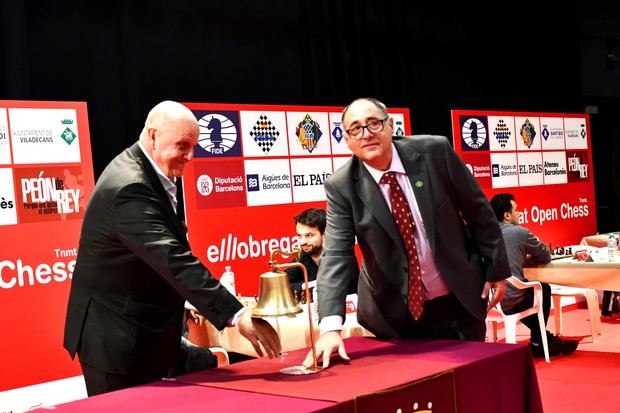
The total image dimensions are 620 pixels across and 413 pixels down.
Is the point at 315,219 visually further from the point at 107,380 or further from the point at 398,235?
the point at 107,380

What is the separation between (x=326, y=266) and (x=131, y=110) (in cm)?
370

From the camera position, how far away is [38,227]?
15.8ft

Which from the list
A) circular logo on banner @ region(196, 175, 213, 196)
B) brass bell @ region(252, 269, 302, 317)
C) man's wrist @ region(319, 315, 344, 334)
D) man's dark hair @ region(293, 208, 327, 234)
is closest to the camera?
brass bell @ region(252, 269, 302, 317)

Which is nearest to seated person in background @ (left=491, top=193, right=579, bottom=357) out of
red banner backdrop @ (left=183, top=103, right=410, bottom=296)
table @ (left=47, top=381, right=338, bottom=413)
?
red banner backdrop @ (left=183, top=103, right=410, bottom=296)

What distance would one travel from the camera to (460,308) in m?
2.66

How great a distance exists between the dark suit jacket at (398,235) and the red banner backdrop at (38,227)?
9.05ft

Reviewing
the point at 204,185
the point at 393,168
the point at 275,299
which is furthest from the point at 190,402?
the point at 204,185

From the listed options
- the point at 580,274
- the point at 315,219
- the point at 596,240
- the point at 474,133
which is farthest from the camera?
the point at 596,240

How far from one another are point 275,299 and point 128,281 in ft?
1.70

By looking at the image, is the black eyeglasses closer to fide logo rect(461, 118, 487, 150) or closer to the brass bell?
the brass bell

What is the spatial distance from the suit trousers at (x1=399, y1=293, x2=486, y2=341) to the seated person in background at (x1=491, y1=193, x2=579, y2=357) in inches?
123

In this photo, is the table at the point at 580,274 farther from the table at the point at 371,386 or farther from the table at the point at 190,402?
the table at the point at 190,402

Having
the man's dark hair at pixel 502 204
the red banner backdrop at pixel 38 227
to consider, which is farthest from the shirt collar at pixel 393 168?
the man's dark hair at pixel 502 204

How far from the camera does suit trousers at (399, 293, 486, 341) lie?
264 centimetres
